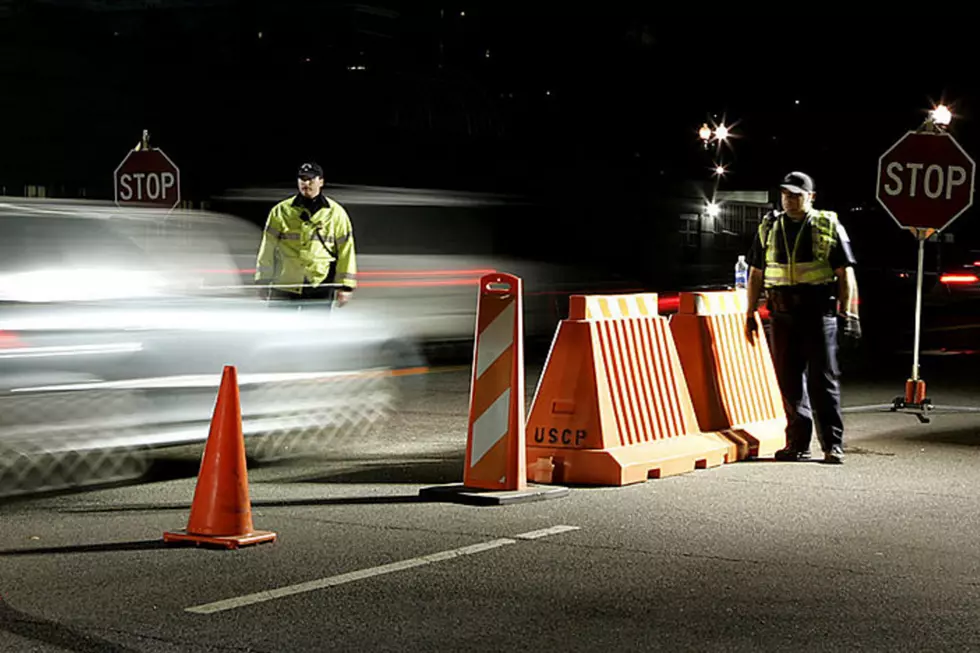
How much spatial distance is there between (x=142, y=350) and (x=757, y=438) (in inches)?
166

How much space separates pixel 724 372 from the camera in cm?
1053

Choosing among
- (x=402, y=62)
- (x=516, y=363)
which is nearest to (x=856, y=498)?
(x=516, y=363)

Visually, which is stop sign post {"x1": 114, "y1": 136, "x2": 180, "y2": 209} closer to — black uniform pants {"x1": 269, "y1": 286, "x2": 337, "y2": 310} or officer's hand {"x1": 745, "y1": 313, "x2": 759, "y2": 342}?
black uniform pants {"x1": 269, "y1": 286, "x2": 337, "y2": 310}

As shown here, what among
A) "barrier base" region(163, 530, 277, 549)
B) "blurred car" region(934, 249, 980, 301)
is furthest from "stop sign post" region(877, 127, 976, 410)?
"blurred car" region(934, 249, 980, 301)

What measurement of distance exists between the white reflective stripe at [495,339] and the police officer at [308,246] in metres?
3.41

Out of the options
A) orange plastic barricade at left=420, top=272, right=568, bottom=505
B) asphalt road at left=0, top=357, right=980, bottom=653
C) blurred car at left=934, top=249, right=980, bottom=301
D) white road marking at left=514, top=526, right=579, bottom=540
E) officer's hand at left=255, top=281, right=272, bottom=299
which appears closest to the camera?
asphalt road at left=0, top=357, right=980, bottom=653

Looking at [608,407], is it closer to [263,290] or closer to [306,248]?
[263,290]

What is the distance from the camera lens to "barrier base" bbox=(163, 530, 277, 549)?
7180mm

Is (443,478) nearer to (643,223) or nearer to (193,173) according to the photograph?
(643,223)

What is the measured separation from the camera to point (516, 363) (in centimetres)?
873

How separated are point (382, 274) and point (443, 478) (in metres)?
7.73

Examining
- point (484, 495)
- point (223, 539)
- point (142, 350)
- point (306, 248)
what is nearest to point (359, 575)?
point (223, 539)

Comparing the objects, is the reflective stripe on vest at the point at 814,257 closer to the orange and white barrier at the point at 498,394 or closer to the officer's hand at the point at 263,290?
the orange and white barrier at the point at 498,394

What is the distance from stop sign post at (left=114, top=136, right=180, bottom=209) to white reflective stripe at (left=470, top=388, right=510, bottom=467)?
9.16 m
